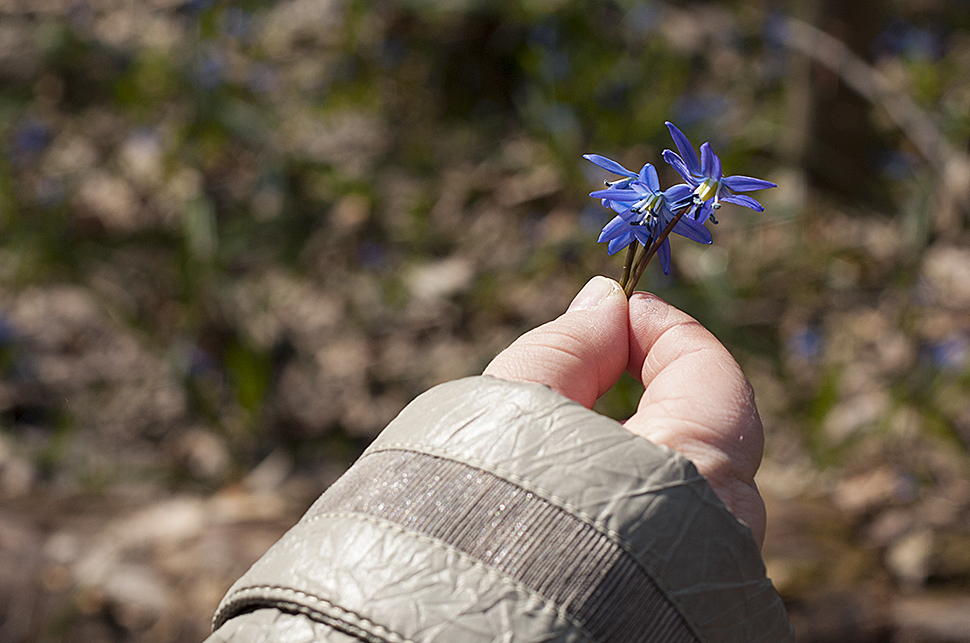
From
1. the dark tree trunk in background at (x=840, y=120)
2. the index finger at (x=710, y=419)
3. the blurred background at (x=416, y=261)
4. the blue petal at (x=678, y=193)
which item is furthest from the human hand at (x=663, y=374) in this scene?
the dark tree trunk in background at (x=840, y=120)

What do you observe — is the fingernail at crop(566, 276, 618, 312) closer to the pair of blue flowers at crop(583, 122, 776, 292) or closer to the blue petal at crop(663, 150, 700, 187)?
the pair of blue flowers at crop(583, 122, 776, 292)

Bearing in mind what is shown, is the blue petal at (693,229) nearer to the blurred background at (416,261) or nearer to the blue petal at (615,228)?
the blue petal at (615,228)

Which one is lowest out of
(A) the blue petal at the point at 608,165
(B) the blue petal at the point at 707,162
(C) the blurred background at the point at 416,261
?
(C) the blurred background at the point at 416,261

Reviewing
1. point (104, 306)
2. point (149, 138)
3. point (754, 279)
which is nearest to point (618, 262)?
point (754, 279)

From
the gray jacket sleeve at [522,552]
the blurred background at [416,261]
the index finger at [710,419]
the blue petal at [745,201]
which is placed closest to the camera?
the gray jacket sleeve at [522,552]

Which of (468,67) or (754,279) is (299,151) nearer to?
(468,67)

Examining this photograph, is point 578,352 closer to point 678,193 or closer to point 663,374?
point 663,374

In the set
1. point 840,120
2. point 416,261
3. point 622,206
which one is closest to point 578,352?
point 622,206

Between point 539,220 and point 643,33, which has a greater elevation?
point 643,33
